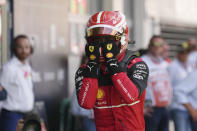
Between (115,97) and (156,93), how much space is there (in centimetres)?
254

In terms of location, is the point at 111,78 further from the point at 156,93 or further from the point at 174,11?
the point at 174,11

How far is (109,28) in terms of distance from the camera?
2732 mm

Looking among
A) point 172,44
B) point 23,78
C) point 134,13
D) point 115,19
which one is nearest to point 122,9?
point 134,13

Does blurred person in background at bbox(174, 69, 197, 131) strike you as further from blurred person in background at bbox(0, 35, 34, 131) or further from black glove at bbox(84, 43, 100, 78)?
black glove at bbox(84, 43, 100, 78)

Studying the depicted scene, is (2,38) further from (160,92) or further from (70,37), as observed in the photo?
(160,92)

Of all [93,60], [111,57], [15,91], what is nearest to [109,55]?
[111,57]

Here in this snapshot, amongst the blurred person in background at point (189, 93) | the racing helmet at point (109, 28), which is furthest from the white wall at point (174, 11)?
the racing helmet at point (109, 28)

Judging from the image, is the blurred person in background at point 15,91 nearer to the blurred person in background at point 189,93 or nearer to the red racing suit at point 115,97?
the red racing suit at point 115,97

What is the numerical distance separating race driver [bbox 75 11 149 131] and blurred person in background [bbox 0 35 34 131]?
6.11 ft

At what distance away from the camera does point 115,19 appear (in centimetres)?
279

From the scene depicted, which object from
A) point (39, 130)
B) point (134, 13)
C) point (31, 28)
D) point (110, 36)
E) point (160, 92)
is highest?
point (134, 13)

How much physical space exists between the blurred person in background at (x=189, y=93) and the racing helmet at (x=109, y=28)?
2246 millimetres

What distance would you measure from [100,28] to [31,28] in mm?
3402

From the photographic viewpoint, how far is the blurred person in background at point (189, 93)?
4.82 metres
